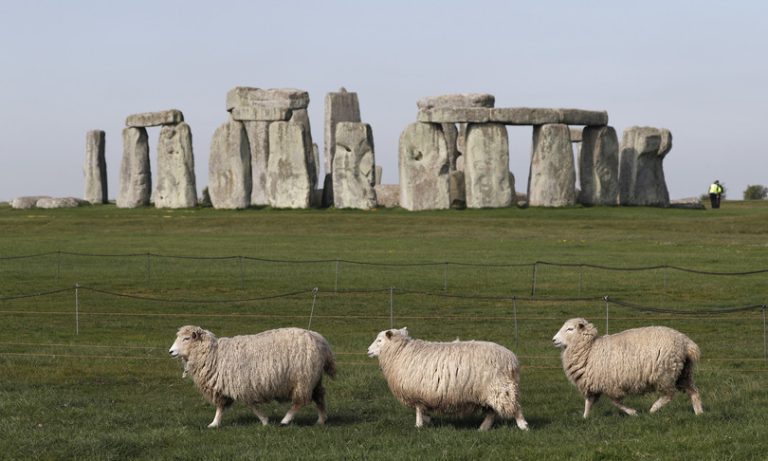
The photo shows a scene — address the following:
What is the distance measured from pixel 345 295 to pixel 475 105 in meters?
37.2

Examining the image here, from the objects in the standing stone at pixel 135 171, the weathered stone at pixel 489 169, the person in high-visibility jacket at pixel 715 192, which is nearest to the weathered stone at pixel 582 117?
the weathered stone at pixel 489 169

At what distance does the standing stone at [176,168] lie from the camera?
198ft

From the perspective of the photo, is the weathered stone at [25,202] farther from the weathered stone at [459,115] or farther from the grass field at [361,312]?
the weathered stone at [459,115]

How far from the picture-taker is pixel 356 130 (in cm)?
5822

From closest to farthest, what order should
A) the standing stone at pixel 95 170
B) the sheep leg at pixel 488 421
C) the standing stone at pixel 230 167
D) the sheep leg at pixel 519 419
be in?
the sheep leg at pixel 519 419 < the sheep leg at pixel 488 421 < the standing stone at pixel 230 167 < the standing stone at pixel 95 170

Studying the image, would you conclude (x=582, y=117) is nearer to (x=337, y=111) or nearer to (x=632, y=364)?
(x=337, y=111)

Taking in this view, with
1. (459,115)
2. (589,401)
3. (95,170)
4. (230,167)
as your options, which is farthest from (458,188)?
(589,401)

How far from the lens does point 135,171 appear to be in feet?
206

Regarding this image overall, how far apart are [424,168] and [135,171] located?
51.7 ft

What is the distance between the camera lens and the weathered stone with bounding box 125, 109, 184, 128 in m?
61.0

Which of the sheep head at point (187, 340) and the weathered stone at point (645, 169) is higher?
the weathered stone at point (645, 169)

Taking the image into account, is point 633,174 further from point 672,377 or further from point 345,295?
point 672,377

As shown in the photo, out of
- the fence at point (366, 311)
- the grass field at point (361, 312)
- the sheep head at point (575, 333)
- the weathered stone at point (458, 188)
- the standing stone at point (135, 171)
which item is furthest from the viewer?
the standing stone at point (135, 171)

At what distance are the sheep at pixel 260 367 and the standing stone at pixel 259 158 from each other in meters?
44.9
